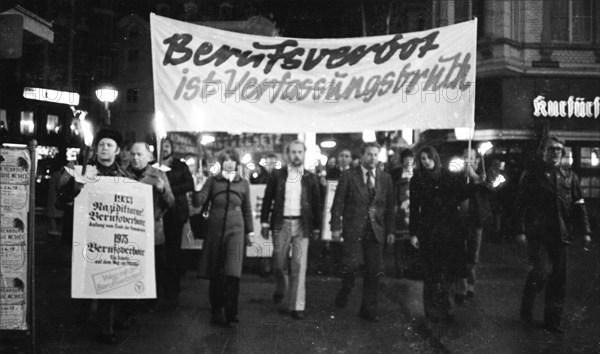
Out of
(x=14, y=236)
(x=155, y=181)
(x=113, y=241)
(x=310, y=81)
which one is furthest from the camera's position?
(x=310, y=81)

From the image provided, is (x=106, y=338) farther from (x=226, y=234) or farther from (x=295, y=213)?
(x=295, y=213)

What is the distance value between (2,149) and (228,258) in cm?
231

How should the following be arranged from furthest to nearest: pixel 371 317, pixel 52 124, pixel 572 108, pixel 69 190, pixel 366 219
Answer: pixel 52 124 → pixel 572 108 → pixel 366 219 → pixel 371 317 → pixel 69 190

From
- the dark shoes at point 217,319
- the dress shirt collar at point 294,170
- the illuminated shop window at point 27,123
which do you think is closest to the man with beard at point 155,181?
the dark shoes at point 217,319

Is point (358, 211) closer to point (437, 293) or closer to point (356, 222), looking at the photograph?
point (356, 222)

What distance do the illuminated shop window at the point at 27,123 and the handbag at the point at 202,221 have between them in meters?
27.1

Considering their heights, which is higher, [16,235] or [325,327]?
[16,235]

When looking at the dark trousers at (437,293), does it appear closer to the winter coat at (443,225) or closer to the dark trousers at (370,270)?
the winter coat at (443,225)

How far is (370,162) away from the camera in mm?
6262

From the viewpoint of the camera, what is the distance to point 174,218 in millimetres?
6609

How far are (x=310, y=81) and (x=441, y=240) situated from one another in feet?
7.14

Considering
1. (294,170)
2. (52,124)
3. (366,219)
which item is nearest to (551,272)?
(366,219)

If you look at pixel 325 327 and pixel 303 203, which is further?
pixel 303 203

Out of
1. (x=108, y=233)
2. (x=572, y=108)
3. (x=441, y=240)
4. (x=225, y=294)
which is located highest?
(x=572, y=108)
